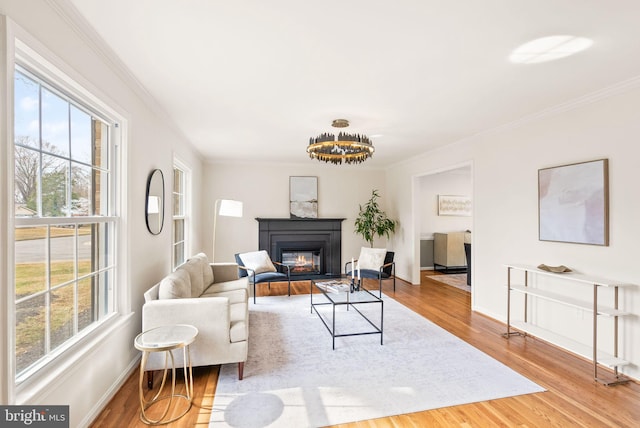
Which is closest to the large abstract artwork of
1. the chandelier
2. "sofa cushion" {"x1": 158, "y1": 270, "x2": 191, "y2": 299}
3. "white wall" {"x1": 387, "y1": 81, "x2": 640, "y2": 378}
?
"white wall" {"x1": 387, "y1": 81, "x2": 640, "y2": 378}

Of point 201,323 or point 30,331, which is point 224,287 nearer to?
point 201,323

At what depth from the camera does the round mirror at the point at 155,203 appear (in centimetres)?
309

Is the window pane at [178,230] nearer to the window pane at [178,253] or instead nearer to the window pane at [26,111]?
the window pane at [178,253]

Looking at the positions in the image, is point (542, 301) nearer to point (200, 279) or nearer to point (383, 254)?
point (383, 254)

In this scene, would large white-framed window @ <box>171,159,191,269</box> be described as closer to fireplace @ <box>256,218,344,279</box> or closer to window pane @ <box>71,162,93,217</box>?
fireplace @ <box>256,218,344,279</box>

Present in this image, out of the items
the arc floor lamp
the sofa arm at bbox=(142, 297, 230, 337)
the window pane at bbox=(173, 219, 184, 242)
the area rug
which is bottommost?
the area rug

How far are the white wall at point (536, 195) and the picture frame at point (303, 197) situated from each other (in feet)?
8.43

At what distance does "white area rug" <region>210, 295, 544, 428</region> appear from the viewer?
86.3 inches

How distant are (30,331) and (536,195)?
4.43 m

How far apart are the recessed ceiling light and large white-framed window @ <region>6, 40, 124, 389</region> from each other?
113 inches

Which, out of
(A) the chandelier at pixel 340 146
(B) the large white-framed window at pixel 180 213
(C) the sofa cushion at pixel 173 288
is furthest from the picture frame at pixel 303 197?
(C) the sofa cushion at pixel 173 288

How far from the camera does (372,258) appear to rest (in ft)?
19.3

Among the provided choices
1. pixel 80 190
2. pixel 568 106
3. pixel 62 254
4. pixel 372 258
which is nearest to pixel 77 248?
pixel 62 254

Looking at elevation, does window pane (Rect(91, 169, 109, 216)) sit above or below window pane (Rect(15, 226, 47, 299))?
above
